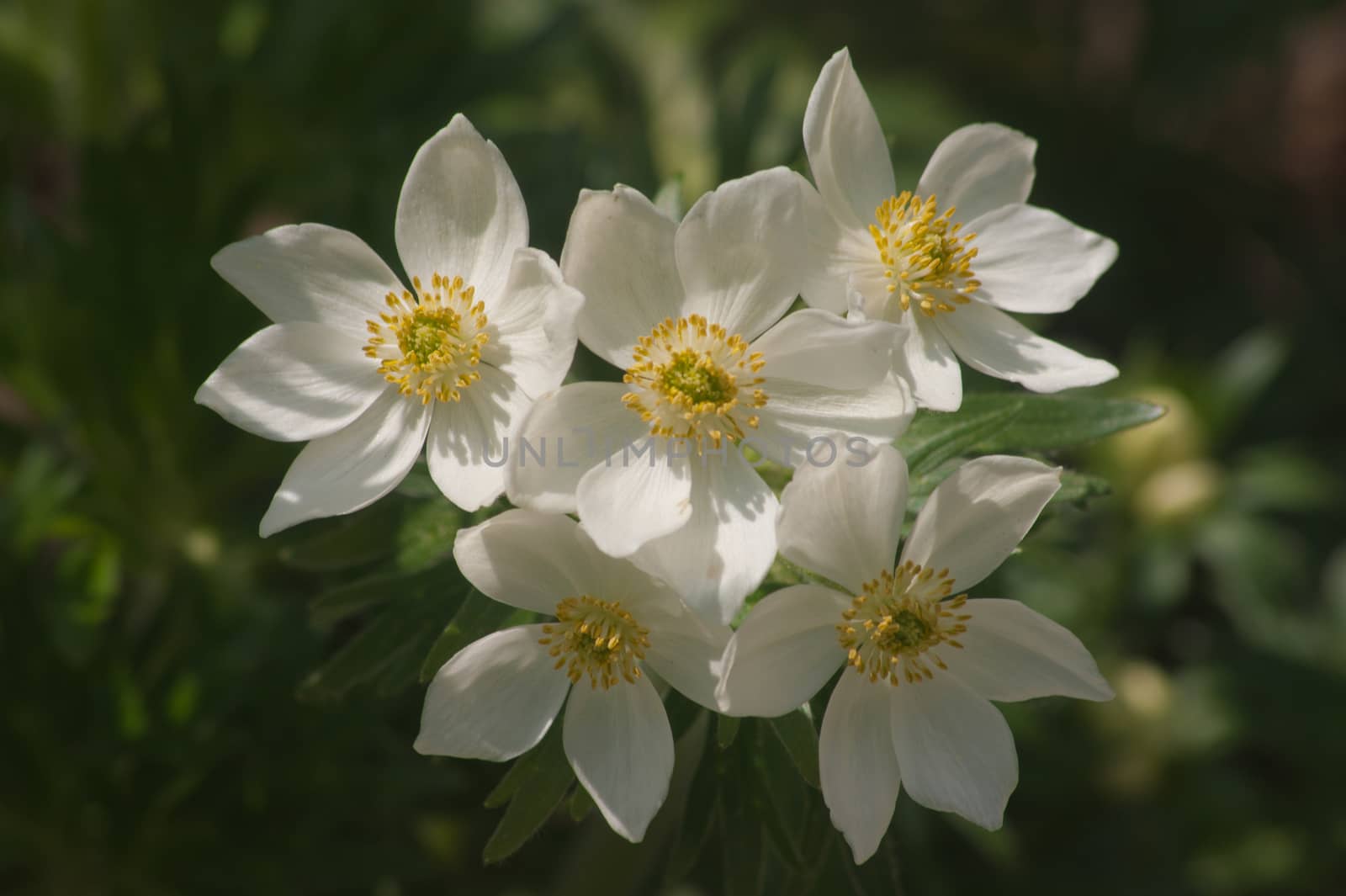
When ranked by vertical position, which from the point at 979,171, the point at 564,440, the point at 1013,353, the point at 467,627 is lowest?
the point at 467,627

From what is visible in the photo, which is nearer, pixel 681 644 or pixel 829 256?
pixel 681 644

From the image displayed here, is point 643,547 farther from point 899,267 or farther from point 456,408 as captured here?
point 899,267

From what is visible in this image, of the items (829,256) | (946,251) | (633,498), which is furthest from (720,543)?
(946,251)

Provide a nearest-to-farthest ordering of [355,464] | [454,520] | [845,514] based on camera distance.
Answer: [845,514], [355,464], [454,520]

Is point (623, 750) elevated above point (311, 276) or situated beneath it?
situated beneath

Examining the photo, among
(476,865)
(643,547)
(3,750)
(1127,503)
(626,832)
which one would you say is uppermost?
(643,547)

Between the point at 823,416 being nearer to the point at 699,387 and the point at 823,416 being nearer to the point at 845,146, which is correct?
the point at 699,387

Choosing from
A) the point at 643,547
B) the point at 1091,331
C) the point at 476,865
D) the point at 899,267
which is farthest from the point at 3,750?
the point at 1091,331
